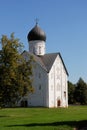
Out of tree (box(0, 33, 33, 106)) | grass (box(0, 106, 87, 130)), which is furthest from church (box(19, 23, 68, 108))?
grass (box(0, 106, 87, 130))

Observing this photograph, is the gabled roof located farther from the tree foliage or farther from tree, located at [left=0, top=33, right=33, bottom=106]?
tree, located at [left=0, top=33, right=33, bottom=106]

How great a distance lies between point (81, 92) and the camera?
10919 centimetres

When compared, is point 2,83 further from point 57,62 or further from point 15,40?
point 57,62

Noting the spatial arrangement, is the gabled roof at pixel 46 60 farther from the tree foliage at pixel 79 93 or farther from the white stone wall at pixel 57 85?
the tree foliage at pixel 79 93

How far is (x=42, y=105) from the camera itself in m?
86.8

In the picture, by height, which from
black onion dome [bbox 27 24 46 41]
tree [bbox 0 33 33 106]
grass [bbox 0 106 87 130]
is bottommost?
grass [bbox 0 106 87 130]

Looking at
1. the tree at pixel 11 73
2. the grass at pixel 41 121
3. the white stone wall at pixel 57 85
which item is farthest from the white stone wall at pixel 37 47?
the grass at pixel 41 121

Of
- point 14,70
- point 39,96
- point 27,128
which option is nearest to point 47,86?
point 39,96

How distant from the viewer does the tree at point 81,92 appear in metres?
109

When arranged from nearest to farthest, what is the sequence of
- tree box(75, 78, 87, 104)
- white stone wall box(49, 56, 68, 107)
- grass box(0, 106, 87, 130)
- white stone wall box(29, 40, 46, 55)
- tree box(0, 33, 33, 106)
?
grass box(0, 106, 87, 130), tree box(0, 33, 33, 106), white stone wall box(49, 56, 68, 107), white stone wall box(29, 40, 46, 55), tree box(75, 78, 87, 104)

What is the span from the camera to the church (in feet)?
285

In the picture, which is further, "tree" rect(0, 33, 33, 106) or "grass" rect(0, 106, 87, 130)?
"tree" rect(0, 33, 33, 106)

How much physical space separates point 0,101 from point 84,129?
22350 mm

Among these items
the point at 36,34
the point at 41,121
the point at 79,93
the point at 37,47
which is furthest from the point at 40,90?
the point at 41,121
